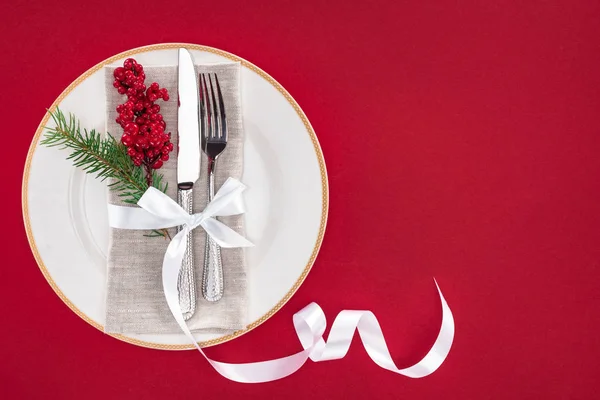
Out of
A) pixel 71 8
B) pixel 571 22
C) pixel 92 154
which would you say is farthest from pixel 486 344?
pixel 71 8

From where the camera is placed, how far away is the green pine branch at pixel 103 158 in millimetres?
630

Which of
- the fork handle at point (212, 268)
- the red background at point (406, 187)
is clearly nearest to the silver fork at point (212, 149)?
the fork handle at point (212, 268)

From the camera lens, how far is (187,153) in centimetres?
66

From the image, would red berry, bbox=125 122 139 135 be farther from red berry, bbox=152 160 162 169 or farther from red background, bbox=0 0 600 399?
red background, bbox=0 0 600 399

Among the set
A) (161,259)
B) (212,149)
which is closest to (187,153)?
(212,149)

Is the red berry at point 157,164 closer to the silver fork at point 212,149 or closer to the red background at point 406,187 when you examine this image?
the silver fork at point 212,149

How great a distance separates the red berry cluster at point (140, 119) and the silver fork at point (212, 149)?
49 mm

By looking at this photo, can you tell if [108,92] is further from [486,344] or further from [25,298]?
[486,344]

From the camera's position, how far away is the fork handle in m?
0.67

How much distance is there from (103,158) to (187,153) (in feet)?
0.33

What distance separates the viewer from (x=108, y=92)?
0.68 metres

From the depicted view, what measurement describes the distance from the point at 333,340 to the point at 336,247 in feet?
Result: 0.43

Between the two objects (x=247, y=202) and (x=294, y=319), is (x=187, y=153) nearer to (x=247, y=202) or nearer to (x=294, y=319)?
(x=247, y=202)

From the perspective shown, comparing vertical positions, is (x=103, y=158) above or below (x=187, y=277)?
above
